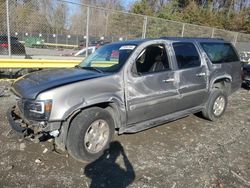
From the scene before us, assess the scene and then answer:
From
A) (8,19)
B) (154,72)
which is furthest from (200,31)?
(154,72)

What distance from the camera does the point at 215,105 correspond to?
18.9ft

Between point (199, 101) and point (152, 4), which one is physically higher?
point (152, 4)

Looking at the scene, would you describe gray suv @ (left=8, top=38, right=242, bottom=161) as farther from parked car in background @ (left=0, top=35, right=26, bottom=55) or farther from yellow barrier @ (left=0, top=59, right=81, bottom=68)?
parked car in background @ (left=0, top=35, right=26, bottom=55)

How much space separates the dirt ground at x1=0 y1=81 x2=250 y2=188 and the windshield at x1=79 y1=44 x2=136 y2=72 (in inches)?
54.0

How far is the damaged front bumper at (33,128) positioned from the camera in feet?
11.0

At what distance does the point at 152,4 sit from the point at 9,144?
45.9 meters

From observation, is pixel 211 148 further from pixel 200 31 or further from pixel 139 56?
pixel 200 31

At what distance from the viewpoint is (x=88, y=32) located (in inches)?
391

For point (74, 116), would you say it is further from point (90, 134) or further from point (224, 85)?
point (224, 85)

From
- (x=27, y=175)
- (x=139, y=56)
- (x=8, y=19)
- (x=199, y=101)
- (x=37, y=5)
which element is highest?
(x=37, y=5)

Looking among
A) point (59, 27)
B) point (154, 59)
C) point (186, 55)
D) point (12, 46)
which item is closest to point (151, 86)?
point (154, 59)

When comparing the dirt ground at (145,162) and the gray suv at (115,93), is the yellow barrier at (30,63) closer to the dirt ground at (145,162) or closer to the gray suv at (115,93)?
the dirt ground at (145,162)

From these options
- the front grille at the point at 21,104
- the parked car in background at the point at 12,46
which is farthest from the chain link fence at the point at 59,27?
the front grille at the point at 21,104

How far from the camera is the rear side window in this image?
5478 millimetres
